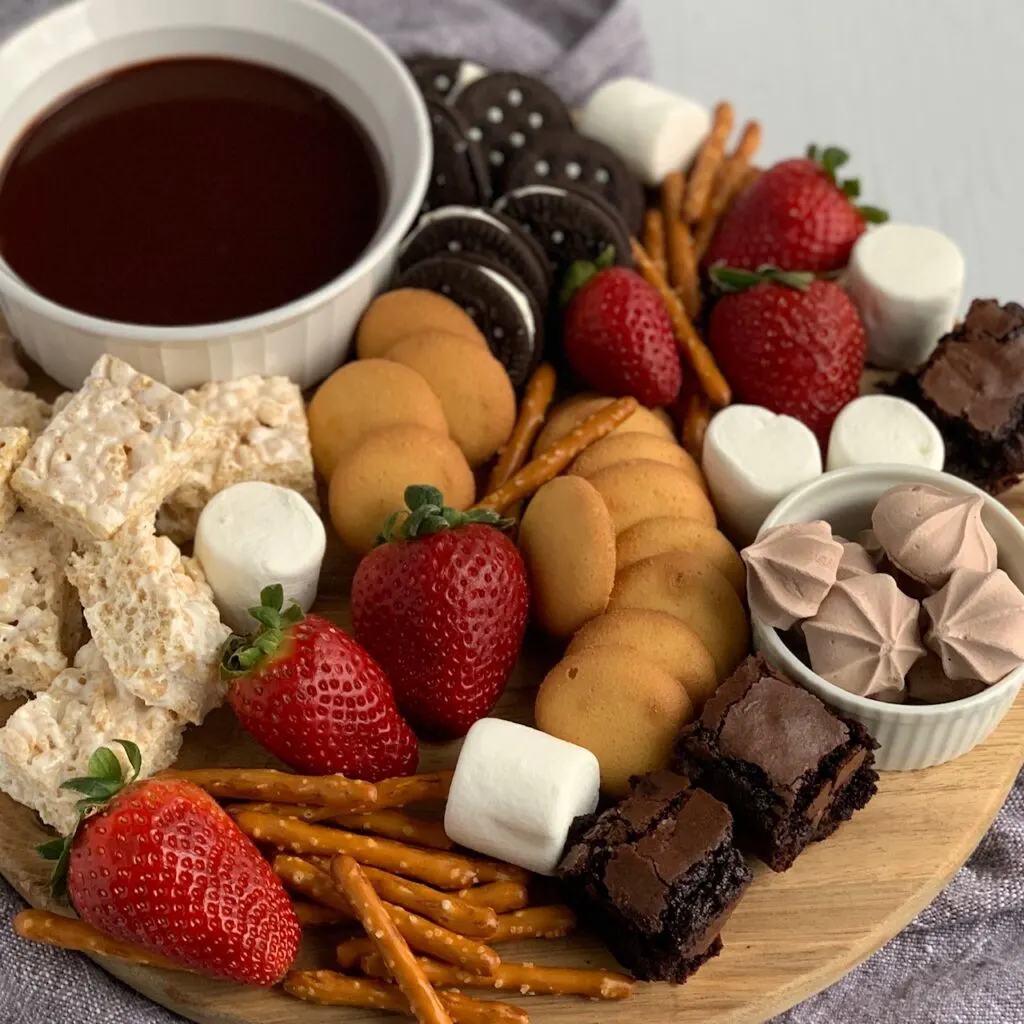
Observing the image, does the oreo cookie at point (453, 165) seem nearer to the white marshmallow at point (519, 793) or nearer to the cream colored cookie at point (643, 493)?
the cream colored cookie at point (643, 493)

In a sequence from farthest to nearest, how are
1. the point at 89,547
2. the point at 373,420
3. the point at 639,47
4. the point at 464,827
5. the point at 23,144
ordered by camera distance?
the point at 639,47
the point at 23,144
the point at 373,420
the point at 89,547
the point at 464,827

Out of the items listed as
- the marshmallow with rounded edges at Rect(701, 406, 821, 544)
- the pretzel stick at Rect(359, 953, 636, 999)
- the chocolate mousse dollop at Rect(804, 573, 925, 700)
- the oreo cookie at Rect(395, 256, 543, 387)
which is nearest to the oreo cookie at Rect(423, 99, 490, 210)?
the oreo cookie at Rect(395, 256, 543, 387)

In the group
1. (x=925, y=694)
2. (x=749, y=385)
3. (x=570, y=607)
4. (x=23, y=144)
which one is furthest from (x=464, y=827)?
(x=23, y=144)

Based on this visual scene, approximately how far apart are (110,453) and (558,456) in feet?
2.30

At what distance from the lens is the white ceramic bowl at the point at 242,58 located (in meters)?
2.33

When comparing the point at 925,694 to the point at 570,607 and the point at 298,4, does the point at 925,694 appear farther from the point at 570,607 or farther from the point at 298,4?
the point at 298,4

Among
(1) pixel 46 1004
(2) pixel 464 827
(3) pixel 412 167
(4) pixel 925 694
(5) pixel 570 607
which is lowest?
(1) pixel 46 1004

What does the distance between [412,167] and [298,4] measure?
0.42 metres

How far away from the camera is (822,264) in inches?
105

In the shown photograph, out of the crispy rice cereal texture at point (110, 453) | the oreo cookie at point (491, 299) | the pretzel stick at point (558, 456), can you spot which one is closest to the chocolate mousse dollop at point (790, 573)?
the pretzel stick at point (558, 456)

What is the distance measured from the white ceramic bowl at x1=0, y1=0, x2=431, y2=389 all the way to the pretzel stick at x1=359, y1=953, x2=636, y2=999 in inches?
38.7

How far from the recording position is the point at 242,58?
271 centimetres

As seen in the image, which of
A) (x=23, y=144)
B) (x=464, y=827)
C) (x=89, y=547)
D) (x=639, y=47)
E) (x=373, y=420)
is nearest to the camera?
(x=464, y=827)

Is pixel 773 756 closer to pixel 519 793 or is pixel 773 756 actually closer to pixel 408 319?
pixel 519 793
